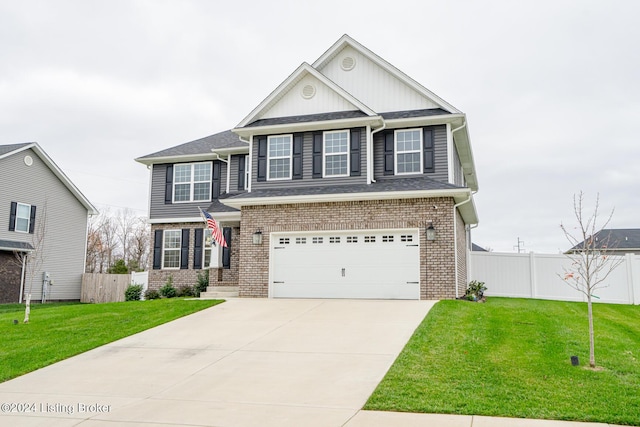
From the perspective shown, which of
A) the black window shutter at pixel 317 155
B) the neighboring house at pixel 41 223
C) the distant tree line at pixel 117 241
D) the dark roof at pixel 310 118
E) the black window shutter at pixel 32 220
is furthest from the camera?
the distant tree line at pixel 117 241

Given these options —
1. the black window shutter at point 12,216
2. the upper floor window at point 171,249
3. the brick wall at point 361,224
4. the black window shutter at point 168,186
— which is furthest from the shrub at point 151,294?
the black window shutter at point 12,216

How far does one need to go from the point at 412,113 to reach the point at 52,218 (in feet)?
66.1

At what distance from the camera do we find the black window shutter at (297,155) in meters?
18.2

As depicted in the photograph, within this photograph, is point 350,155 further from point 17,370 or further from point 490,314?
point 17,370

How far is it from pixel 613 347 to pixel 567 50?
434 inches

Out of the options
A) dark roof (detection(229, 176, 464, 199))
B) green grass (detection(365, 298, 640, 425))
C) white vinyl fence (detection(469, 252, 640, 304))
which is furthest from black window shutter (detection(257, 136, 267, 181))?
white vinyl fence (detection(469, 252, 640, 304))

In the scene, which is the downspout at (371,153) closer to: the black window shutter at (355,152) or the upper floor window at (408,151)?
the black window shutter at (355,152)

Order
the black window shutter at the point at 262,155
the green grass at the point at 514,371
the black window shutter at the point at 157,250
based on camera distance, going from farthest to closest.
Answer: the black window shutter at the point at 157,250
the black window shutter at the point at 262,155
the green grass at the point at 514,371

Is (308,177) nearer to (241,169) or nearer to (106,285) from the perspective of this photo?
(241,169)

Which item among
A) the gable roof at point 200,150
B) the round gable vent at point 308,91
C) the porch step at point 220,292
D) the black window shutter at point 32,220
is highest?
the round gable vent at point 308,91

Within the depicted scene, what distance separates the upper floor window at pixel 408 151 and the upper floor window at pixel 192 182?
29.2 feet

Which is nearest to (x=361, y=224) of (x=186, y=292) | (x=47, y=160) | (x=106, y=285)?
(x=186, y=292)

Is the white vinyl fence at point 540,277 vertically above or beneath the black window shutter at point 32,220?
beneath

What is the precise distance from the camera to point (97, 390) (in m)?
8.24
